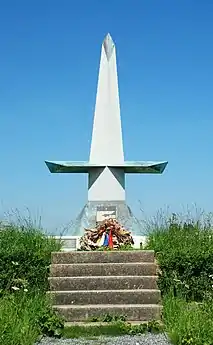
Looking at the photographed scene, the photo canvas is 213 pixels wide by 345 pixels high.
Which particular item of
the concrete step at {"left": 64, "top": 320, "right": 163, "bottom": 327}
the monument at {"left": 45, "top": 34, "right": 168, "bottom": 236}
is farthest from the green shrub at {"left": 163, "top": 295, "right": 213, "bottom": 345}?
the monument at {"left": 45, "top": 34, "right": 168, "bottom": 236}

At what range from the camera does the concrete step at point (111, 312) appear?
21.3ft

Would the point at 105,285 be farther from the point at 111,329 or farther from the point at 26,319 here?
the point at 26,319

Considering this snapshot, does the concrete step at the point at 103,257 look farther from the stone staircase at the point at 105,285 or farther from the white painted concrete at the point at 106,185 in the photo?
the white painted concrete at the point at 106,185

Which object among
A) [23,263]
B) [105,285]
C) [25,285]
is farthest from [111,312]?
[23,263]

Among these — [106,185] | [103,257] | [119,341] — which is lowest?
[119,341]

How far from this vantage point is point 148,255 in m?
7.63

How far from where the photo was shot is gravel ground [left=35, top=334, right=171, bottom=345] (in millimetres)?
5089

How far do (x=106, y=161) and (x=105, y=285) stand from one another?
29.8 ft

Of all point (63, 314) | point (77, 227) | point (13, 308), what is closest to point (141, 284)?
point (63, 314)

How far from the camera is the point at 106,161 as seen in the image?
52.5ft

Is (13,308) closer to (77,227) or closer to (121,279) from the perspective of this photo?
(121,279)

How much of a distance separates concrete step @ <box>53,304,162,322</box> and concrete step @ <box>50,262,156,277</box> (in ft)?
2.67

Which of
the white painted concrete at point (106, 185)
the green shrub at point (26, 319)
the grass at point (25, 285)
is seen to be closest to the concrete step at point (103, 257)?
the grass at point (25, 285)

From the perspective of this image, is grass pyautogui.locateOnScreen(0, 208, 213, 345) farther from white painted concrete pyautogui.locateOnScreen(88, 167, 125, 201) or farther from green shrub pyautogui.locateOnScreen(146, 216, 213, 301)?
white painted concrete pyautogui.locateOnScreen(88, 167, 125, 201)
